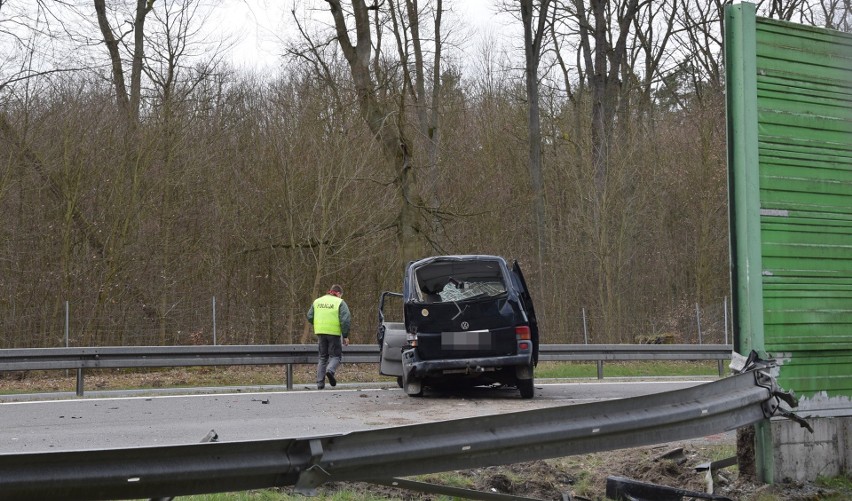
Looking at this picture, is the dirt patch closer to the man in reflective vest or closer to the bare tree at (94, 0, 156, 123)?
the man in reflective vest

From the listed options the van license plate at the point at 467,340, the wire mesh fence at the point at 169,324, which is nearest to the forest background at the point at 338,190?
the wire mesh fence at the point at 169,324

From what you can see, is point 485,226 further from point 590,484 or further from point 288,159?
point 590,484

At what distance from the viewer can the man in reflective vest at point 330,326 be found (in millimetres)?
15305

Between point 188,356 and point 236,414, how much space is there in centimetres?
469

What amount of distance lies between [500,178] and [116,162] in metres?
15.6

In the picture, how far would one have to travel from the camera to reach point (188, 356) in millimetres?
15805

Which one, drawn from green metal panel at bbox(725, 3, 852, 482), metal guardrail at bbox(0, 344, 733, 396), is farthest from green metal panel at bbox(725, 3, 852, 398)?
metal guardrail at bbox(0, 344, 733, 396)

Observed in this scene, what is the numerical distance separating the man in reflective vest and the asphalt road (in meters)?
0.48

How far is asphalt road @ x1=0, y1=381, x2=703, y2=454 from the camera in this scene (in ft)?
30.6

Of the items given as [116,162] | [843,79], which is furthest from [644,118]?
[843,79]

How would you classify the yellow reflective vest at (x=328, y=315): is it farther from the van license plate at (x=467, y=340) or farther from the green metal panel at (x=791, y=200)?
A: the green metal panel at (x=791, y=200)

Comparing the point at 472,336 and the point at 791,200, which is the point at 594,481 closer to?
the point at 791,200

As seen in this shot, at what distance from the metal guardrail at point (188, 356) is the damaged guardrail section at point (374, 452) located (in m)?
11.5

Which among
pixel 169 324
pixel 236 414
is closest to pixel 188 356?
pixel 236 414
